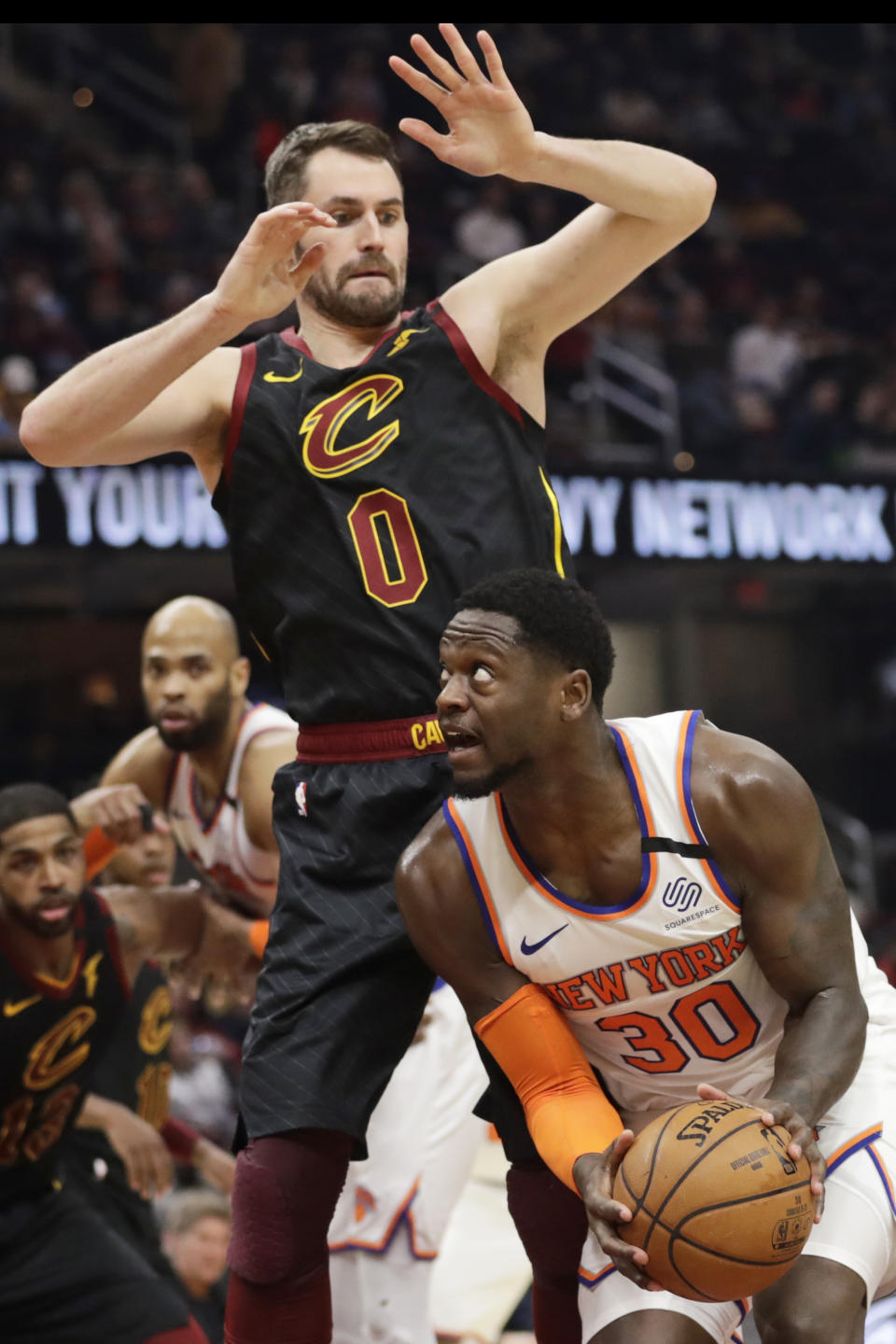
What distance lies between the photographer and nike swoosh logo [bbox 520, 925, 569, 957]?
9.46ft

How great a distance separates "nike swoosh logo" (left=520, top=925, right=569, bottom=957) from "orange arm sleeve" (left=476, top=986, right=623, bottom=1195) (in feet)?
0.22

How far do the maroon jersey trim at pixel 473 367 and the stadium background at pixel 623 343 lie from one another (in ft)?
20.4

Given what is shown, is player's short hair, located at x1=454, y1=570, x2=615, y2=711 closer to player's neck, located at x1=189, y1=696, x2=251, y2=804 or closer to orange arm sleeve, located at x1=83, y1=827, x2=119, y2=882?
player's neck, located at x1=189, y1=696, x2=251, y2=804

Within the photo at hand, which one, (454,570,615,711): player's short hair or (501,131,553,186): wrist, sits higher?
(501,131,553,186): wrist

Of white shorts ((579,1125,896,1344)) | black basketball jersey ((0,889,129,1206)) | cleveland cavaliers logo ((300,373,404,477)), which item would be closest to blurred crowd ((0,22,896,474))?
black basketball jersey ((0,889,129,1206))

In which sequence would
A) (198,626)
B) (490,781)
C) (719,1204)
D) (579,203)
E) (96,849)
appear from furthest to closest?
(579,203), (96,849), (198,626), (490,781), (719,1204)

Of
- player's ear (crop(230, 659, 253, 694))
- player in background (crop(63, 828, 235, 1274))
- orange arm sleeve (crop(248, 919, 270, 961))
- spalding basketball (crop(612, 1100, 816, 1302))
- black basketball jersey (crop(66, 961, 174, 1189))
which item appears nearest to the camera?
spalding basketball (crop(612, 1100, 816, 1302))

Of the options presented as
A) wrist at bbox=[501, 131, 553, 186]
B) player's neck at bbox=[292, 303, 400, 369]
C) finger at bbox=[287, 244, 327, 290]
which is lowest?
player's neck at bbox=[292, 303, 400, 369]

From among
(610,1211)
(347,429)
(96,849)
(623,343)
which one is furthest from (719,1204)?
(623,343)

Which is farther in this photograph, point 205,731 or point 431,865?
point 205,731

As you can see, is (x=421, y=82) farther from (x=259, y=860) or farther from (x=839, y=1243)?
(x=259, y=860)

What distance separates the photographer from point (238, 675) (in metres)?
5.13

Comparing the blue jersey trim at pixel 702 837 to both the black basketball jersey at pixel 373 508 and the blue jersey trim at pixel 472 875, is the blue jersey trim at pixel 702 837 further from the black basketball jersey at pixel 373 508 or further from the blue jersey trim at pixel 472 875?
the black basketball jersey at pixel 373 508

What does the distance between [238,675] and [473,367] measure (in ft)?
7.07
